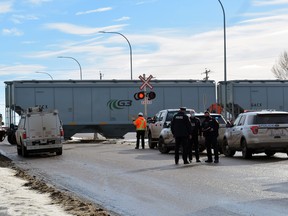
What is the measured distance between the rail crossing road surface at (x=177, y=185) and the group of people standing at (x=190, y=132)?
44cm

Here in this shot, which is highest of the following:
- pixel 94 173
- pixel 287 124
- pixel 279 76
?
pixel 279 76

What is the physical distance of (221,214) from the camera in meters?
8.63

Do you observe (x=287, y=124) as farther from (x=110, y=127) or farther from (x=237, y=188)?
(x=110, y=127)

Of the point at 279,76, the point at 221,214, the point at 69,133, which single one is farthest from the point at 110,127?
the point at 279,76

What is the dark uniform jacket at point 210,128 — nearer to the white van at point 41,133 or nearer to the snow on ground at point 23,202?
the snow on ground at point 23,202

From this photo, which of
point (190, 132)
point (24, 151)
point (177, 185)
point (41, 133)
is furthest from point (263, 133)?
point (24, 151)

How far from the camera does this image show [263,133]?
18.7 metres

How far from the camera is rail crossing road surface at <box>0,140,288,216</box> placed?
9.30 meters

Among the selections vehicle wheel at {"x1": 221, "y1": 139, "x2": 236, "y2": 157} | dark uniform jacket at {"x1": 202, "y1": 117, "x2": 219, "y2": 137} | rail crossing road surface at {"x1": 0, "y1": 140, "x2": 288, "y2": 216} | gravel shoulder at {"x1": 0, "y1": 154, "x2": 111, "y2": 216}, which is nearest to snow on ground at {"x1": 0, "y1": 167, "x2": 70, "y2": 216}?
gravel shoulder at {"x1": 0, "y1": 154, "x2": 111, "y2": 216}

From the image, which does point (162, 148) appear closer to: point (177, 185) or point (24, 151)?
point (24, 151)

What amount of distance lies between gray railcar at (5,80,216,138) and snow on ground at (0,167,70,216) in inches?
933

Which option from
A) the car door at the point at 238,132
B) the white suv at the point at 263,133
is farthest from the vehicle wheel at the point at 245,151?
the car door at the point at 238,132

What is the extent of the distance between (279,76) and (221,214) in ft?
224

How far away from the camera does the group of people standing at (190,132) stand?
1741 cm
